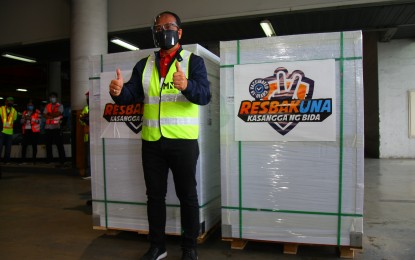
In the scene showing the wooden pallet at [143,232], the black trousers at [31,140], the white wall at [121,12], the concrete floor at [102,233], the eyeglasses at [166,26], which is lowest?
the concrete floor at [102,233]

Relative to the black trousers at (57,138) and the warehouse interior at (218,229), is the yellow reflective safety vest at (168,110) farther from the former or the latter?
the black trousers at (57,138)

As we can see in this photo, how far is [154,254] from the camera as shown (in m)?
2.81

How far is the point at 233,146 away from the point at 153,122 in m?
0.75

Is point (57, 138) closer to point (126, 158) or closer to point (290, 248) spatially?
point (126, 158)

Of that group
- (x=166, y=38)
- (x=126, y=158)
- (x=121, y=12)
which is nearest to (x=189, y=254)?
(x=126, y=158)

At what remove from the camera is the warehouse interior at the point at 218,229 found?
3.20 metres

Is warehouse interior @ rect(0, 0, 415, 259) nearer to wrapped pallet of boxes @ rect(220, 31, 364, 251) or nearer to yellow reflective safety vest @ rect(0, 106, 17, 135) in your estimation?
wrapped pallet of boxes @ rect(220, 31, 364, 251)

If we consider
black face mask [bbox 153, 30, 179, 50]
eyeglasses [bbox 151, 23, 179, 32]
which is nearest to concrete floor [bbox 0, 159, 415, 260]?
black face mask [bbox 153, 30, 179, 50]

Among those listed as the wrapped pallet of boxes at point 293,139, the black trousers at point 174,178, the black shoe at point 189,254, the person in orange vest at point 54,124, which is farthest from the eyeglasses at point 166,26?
the person in orange vest at point 54,124

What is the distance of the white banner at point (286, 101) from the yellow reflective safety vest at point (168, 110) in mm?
476

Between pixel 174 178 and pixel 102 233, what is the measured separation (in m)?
1.40

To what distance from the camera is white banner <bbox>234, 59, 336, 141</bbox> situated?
282 cm

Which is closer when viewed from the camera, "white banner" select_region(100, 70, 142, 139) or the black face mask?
the black face mask

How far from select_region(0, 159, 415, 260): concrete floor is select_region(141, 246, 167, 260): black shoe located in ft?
0.35
